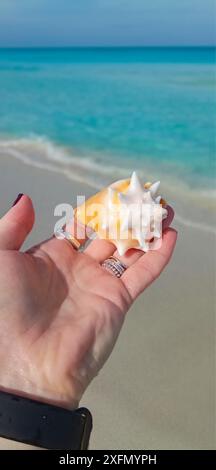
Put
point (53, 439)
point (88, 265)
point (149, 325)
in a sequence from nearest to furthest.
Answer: point (53, 439) < point (88, 265) < point (149, 325)

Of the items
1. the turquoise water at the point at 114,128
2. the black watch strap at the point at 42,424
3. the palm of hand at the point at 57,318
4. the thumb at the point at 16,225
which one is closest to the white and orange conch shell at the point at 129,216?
the palm of hand at the point at 57,318

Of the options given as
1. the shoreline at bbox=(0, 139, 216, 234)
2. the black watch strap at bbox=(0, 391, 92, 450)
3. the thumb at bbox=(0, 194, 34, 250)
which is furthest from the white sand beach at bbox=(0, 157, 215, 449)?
the thumb at bbox=(0, 194, 34, 250)

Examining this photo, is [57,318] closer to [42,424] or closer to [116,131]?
[42,424]

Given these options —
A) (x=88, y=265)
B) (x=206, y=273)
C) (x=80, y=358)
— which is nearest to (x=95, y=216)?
(x=88, y=265)

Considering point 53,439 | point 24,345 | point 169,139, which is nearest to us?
point 53,439

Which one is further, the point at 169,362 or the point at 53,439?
the point at 169,362

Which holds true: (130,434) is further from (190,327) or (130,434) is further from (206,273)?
(206,273)

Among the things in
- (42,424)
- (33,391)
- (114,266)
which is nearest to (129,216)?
(114,266)
